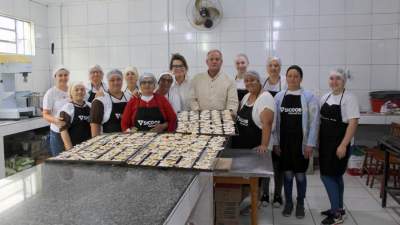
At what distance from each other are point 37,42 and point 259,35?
11.0ft

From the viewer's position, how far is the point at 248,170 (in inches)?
88.9

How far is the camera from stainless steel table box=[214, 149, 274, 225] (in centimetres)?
222

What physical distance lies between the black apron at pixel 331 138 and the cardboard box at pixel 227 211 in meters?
0.96

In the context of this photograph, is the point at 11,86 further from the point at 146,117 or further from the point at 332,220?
the point at 332,220

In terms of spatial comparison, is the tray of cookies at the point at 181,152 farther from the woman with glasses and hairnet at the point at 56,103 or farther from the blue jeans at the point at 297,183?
the woman with glasses and hairnet at the point at 56,103

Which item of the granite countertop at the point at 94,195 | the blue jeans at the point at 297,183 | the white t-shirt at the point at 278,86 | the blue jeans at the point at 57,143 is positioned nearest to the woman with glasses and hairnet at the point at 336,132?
the blue jeans at the point at 297,183

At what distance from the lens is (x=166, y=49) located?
17.5 feet

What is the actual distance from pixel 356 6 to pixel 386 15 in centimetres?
41

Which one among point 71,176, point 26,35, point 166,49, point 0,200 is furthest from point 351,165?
point 26,35

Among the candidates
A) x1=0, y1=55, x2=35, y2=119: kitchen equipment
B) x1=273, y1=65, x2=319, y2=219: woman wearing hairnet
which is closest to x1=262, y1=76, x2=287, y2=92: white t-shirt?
x1=273, y1=65, x2=319, y2=219: woman wearing hairnet

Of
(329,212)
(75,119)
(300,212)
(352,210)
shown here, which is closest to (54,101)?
(75,119)

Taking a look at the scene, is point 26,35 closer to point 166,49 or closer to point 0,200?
point 166,49

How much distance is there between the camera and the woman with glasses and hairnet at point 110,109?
2.95 meters

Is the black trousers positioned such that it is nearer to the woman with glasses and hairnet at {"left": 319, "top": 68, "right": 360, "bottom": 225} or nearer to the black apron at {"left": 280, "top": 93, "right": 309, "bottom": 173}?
the black apron at {"left": 280, "top": 93, "right": 309, "bottom": 173}
